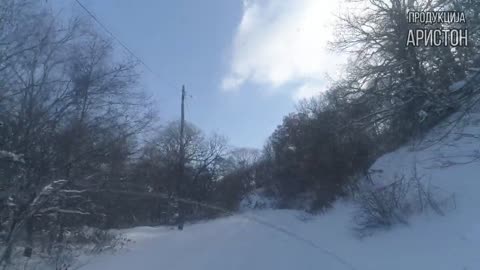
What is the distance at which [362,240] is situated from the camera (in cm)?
985

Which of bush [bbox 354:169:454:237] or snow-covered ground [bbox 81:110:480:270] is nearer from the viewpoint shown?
snow-covered ground [bbox 81:110:480:270]

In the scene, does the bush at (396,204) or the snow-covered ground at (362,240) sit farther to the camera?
the bush at (396,204)

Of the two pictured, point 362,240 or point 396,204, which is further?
point 362,240

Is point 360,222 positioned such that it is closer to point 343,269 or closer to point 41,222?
point 343,269

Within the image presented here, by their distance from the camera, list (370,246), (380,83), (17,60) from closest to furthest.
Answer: (370,246), (17,60), (380,83)

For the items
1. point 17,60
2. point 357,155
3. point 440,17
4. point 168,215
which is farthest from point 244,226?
point 168,215

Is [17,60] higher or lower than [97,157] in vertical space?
higher

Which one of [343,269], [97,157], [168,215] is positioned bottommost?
[168,215]

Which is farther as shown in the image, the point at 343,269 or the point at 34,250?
the point at 34,250

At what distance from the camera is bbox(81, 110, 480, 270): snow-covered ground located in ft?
25.1

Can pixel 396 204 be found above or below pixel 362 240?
above

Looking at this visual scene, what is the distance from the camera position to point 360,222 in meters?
10.4

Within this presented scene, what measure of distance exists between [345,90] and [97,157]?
10.6m

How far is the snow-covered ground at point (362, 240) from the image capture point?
7.64m
